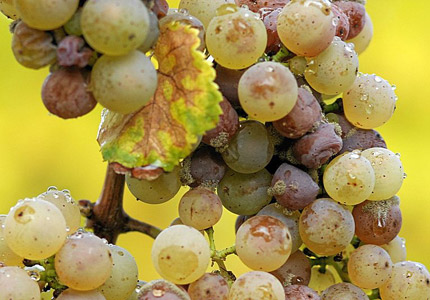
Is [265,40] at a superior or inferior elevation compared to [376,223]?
superior

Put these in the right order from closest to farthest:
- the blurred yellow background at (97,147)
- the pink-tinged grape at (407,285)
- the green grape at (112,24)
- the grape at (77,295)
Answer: the green grape at (112,24), the grape at (77,295), the pink-tinged grape at (407,285), the blurred yellow background at (97,147)

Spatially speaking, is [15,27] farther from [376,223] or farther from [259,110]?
[376,223]

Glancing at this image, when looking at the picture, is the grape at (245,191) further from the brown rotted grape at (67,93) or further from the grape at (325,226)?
the brown rotted grape at (67,93)

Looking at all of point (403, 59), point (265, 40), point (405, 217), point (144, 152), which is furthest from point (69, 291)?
point (403, 59)

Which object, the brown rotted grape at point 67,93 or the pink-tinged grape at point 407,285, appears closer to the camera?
the brown rotted grape at point 67,93

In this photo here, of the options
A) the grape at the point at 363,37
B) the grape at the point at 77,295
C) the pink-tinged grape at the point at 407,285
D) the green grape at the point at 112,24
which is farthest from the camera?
the grape at the point at 363,37

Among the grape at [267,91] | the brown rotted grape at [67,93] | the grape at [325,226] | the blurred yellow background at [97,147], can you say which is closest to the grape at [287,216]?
the grape at [325,226]

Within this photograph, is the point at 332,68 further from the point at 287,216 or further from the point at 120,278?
the point at 120,278
